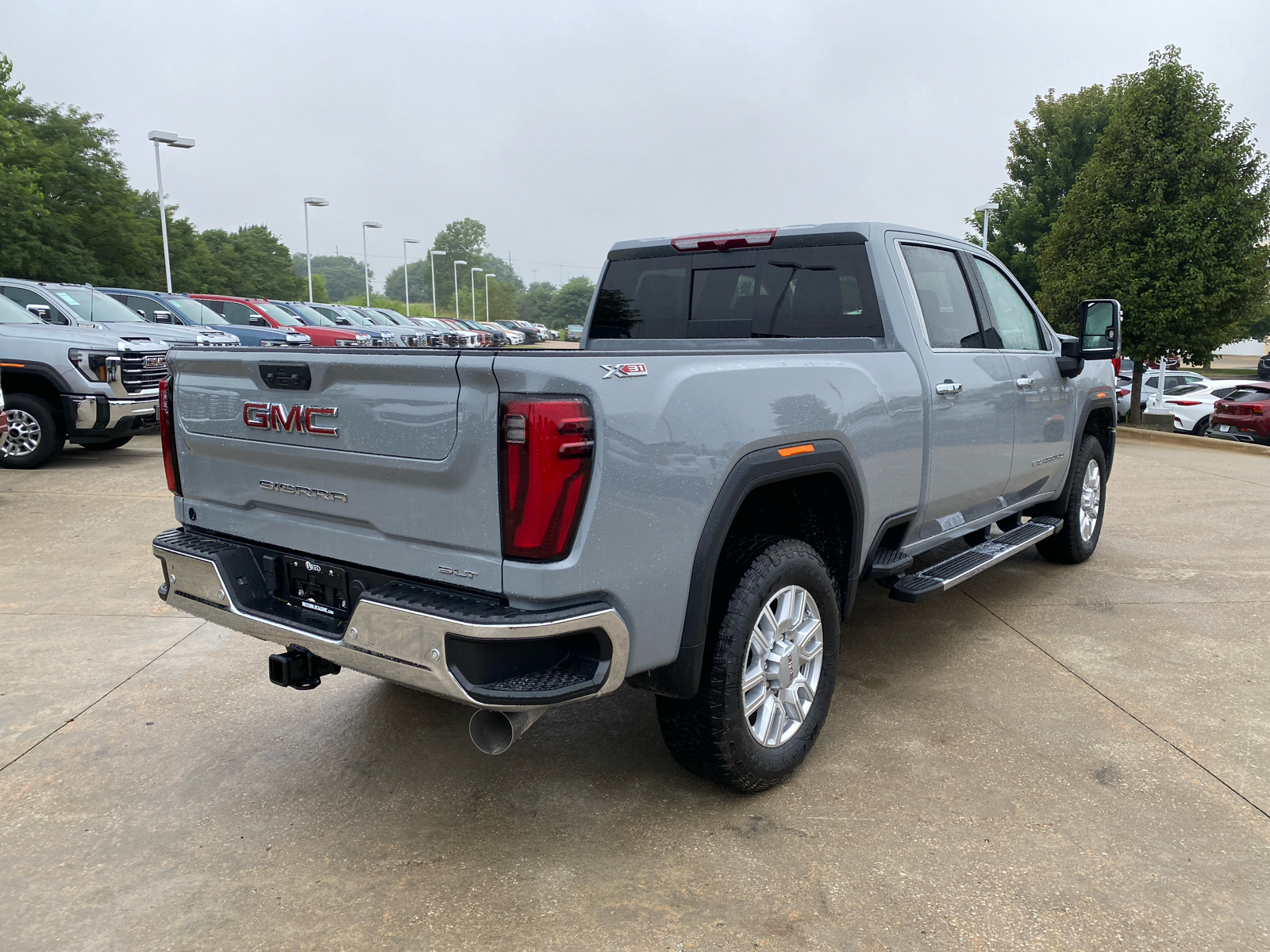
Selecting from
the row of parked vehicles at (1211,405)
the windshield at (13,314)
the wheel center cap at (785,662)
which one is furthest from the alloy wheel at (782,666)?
the row of parked vehicles at (1211,405)

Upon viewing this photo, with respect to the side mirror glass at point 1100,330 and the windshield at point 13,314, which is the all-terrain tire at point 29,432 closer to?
the windshield at point 13,314

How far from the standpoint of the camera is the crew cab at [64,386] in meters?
9.23

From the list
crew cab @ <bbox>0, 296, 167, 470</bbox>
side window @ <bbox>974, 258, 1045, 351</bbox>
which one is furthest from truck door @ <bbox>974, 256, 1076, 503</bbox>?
crew cab @ <bbox>0, 296, 167, 470</bbox>

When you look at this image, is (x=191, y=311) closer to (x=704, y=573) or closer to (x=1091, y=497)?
(x=1091, y=497)

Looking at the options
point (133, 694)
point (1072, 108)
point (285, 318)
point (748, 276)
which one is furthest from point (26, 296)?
point (1072, 108)

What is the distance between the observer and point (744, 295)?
14.2 feet

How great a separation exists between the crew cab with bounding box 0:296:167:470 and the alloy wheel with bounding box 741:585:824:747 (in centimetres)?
841

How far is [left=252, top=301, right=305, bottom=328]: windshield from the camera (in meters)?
18.8

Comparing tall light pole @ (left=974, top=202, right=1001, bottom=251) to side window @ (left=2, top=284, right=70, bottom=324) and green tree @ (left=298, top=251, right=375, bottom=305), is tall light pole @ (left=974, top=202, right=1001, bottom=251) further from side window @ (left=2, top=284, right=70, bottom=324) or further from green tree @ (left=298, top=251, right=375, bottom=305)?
green tree @ (left=298, top=251, right=375, bottom=305)

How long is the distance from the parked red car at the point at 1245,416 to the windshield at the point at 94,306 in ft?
54.0

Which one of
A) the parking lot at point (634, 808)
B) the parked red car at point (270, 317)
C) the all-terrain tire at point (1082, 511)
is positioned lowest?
the parking lot at point (634, 808)

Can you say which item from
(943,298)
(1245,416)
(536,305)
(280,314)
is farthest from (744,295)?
(536,305)

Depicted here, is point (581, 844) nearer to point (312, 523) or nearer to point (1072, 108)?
point (312, 523)

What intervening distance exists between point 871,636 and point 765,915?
8.15ft
